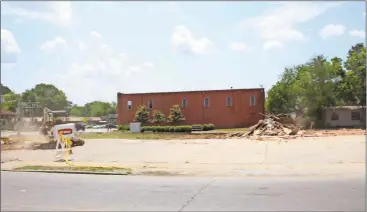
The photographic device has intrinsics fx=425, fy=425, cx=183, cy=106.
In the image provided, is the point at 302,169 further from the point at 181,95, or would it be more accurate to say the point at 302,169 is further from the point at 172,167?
the point at 181,95

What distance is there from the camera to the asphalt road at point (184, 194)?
812 cm

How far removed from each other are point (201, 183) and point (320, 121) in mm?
40047

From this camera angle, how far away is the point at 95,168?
15250 mm

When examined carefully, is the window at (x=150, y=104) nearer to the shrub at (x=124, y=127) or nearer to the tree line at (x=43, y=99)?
the shrub at (x=124, y=127)

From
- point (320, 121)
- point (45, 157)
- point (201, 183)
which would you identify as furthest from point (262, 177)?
point (320, 121)

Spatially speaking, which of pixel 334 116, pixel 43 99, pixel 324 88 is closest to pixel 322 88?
pixel 324 88

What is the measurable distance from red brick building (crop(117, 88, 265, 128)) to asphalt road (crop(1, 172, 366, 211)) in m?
39.2

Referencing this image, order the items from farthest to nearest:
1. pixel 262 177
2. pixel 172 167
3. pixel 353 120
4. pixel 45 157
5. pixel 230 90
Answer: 1. pixel 230 90
2. pixel 353 120
3. pixel 45 157
4. pixel 172 167
5. pixel 262 177

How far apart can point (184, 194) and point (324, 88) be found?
41522 mm

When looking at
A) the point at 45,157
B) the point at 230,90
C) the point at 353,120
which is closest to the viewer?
the point at 45,157

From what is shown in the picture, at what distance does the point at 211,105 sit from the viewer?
5262cm

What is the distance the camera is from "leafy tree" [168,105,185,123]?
5175 cm

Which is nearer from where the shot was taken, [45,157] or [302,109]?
[45,157]

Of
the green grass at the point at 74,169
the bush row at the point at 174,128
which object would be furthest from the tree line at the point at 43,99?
the bush row at the point at 174,128
